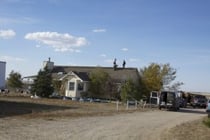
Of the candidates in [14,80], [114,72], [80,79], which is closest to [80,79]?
[80,79]

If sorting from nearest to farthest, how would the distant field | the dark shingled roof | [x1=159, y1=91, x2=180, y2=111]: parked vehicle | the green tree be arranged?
the distant field → [x1=159, y1=91, x2=180, y2=111]: parked vehicle → the green tree → the dark shingled roof

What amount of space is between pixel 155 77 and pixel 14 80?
1068 inches

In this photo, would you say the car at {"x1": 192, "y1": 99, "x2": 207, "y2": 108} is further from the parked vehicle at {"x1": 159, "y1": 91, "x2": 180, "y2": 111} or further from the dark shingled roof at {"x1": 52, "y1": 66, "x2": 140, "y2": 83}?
the parked vehicle at {"x1": 159, "y1": 91, "x2": 180, "y2": 111}

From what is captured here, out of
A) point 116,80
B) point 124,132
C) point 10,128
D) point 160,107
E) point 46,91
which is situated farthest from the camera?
point 116,80

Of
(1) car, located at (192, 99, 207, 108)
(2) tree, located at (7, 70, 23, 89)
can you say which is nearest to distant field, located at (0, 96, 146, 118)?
(1) car, located at (192, 99, 207, 108)

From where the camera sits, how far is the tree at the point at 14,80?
79.9 metres

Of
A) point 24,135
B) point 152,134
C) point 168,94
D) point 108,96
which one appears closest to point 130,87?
point 168,94

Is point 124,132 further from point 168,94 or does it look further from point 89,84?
point 89,84

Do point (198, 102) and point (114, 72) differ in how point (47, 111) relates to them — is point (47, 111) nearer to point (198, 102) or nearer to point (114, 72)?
point (198, 102)

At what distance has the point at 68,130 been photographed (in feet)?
62.3

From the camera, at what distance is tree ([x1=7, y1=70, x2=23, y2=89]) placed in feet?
262

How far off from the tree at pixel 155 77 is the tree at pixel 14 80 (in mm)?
23671

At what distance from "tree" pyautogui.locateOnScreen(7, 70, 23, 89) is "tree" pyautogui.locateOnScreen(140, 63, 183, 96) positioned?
932 inches

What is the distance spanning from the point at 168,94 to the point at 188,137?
27767mm
